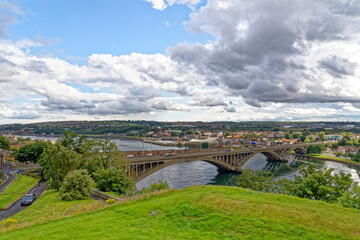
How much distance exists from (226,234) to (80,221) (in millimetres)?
9373

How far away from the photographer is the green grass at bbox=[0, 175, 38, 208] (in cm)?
3595

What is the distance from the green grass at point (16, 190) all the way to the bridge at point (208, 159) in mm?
18706

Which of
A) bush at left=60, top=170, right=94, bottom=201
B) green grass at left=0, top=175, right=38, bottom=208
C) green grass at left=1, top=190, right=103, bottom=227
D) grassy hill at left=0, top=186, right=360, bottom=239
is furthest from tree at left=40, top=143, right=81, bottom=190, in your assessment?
grassy hill at left=0, top=186, right=360, bottom=239

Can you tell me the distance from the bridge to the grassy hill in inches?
1078

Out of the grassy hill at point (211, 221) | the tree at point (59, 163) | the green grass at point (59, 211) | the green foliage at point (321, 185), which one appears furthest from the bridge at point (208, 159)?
the green foliage at point (321, 185)

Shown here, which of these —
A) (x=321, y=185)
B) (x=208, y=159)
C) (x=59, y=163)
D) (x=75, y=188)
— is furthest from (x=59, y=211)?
(x=208, y=159)

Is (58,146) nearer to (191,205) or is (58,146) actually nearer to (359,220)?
(191,205)

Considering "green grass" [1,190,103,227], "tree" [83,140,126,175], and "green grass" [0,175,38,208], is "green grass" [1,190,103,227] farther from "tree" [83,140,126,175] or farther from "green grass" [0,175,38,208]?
"green grass" [0,175,38,208]

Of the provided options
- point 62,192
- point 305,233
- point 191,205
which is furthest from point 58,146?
point 305,233

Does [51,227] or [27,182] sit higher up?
[51,227]

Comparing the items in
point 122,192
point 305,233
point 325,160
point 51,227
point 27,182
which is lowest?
point 325,160

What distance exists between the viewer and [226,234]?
39.4ft

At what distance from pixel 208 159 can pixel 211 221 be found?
62.7 m

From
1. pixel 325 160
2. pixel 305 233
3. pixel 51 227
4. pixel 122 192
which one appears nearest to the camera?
pixel 305 233
